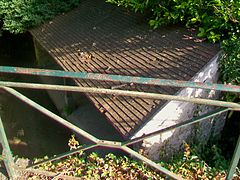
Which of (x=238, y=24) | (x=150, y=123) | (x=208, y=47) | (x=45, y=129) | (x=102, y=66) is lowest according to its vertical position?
(x=45, y=129)

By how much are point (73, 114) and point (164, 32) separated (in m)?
4.21

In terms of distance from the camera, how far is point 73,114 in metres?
8.94

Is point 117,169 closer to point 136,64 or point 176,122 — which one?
point 176,122


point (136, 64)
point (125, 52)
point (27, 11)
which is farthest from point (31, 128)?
point (136, 64)

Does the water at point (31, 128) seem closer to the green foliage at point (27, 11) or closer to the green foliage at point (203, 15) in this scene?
the green foliage at point (27, 11)

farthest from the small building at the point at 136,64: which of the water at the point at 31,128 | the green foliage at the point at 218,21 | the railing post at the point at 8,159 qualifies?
the railing post at the point at 8,159

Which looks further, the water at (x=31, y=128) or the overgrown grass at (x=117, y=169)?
the water at (x=31, y=128)

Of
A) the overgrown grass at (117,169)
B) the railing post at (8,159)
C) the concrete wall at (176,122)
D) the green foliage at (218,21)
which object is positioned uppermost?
the green foliage at (218,21)

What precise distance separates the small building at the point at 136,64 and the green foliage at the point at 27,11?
4.05ft

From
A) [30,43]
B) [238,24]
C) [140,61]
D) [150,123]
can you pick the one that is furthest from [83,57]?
[30,43]

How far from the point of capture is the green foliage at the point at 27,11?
30.6ft

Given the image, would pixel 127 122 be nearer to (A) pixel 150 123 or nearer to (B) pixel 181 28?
(A) pixel 150 123

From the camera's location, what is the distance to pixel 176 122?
16.5ft

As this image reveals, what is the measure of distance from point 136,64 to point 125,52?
606 mm
